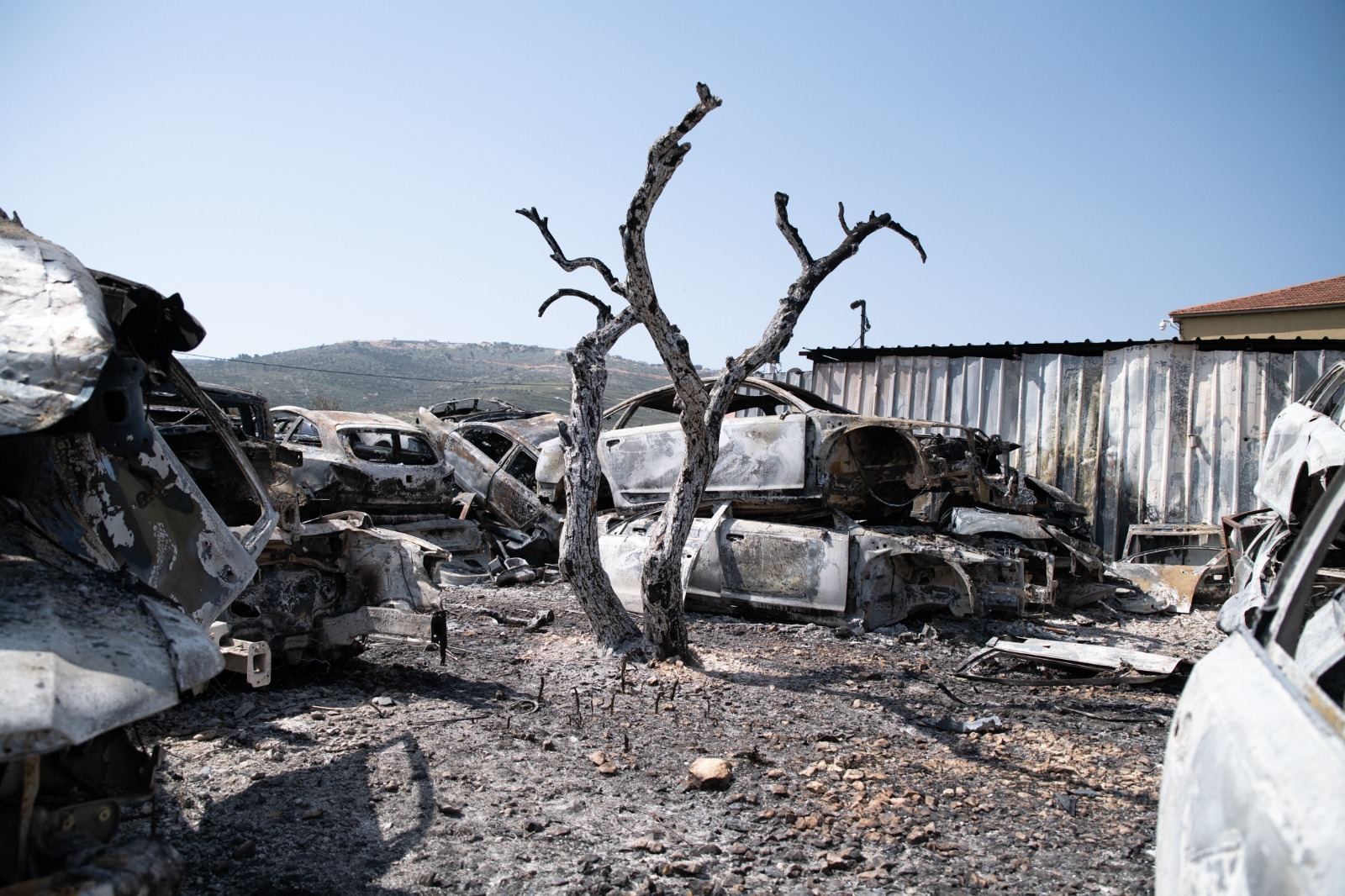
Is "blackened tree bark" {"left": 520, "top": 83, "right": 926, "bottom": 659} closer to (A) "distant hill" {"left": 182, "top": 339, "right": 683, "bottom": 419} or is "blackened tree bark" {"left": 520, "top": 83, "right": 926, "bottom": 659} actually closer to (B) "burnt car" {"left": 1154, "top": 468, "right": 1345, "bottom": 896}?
(B) "burnt car" {"left": 1154, "top": 468, "right": 1345, "bottom": 896}

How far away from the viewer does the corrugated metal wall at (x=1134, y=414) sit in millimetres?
10750

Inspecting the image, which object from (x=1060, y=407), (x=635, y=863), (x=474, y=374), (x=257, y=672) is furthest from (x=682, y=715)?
(x=474, y=374)

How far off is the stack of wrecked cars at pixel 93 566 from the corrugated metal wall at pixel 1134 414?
1006 centimetres

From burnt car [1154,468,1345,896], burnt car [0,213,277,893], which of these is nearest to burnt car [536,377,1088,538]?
burnt car [0,213,277,893]

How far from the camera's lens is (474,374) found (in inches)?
2186

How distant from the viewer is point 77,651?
7.30 feet

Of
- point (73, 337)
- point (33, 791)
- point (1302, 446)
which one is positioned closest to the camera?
point (33, 791)

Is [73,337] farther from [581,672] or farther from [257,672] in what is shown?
[581,672]

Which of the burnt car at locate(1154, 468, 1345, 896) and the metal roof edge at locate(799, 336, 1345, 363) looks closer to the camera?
the burnt car at locate(1154, 468, 1345, 896)

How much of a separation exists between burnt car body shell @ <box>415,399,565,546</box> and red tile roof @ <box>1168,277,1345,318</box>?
54.3 ft

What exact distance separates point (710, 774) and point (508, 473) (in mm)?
7291

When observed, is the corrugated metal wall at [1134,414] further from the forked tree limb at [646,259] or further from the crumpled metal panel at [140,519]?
the crumpled metal panel at [140,519]

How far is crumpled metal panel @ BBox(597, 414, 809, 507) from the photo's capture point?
297 inches

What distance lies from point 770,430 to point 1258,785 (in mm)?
5987
